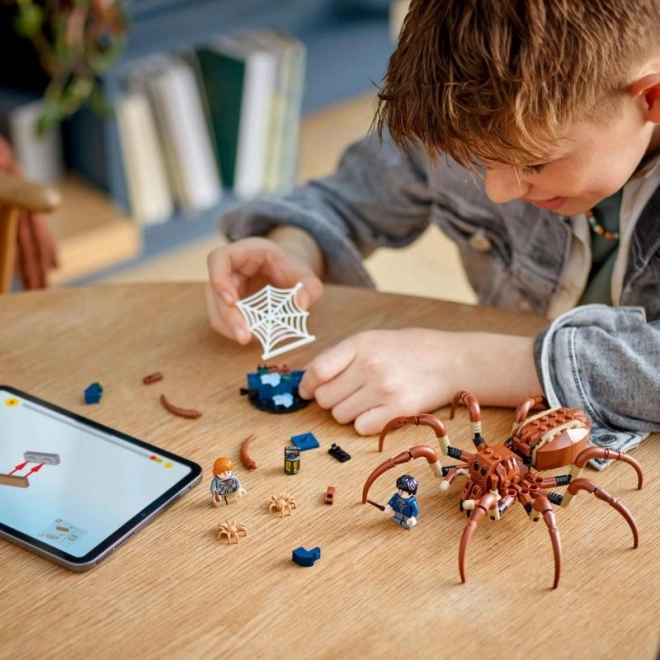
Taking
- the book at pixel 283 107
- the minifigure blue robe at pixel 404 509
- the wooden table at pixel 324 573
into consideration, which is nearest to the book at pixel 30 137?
the book at pixel 283 107

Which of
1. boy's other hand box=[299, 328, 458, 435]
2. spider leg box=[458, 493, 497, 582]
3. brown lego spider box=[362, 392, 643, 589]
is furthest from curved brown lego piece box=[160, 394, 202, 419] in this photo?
spider leg box=[458, 493, 497, 582]

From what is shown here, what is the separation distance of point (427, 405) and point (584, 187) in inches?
10.3

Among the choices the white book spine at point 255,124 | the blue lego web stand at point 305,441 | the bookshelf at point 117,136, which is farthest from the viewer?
the white book spine at point 255,124

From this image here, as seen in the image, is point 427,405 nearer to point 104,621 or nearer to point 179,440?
point 179,440

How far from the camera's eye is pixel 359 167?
1409mm

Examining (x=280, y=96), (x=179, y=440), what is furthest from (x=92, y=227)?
(x=179, y=440)

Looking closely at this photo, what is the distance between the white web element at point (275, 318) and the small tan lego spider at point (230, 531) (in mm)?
276

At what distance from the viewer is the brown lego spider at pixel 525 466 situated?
0.84m

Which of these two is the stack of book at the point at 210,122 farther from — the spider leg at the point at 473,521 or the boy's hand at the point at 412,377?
the spider leg at the point at 473,521

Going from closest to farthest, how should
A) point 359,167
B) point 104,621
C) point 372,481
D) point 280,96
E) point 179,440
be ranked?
point 104,621, point 372,481, point 179,440, point 359,167, point 280,96

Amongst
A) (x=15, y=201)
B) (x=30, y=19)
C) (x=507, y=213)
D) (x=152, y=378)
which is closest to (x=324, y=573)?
(x=152, y=378)

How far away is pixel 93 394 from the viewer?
1053 mm

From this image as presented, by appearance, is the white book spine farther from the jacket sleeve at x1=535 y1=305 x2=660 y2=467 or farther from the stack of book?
the jacket sleeve at x1=535 y1=305 x2=660 y2=467

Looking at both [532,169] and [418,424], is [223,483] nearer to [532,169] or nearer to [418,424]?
[418,424]
